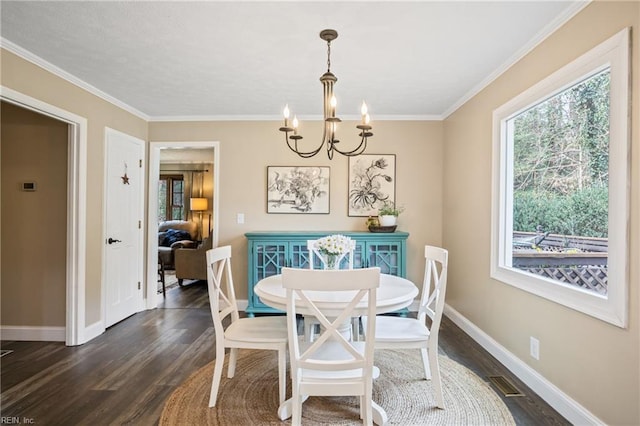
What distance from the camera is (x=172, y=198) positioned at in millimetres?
7680

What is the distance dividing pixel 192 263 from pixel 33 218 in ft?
7.02

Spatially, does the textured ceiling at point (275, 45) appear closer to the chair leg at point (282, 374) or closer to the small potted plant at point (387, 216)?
the small potted plant at point (387, 216)

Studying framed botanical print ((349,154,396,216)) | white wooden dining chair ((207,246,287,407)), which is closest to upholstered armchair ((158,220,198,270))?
framed botanical print ((349,154,396,216))

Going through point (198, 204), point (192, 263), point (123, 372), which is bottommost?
point (123, 372)

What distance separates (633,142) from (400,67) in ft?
5.31

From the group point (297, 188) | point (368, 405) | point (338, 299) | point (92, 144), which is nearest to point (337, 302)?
point (338, 299)

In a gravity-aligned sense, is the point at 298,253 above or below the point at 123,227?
below

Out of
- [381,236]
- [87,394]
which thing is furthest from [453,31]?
[87,394]

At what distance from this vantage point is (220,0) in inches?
72.5

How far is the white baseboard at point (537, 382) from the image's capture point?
6.00 ft

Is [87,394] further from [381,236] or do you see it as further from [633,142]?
[633,142]

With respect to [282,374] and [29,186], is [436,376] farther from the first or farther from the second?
[29,186]

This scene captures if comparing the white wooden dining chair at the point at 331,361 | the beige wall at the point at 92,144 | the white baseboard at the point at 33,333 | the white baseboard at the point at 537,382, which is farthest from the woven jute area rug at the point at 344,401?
the white baseboard at the point at 33,333

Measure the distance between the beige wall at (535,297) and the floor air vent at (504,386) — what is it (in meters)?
0.20
